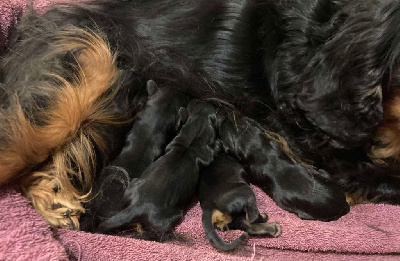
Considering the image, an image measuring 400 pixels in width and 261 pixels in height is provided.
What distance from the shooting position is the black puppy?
134 centimetres

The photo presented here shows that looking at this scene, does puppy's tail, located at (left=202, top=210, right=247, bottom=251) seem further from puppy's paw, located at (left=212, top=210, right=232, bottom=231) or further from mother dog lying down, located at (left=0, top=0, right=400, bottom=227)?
mother dog lying down, located at (left=0, top=0, right=400, bottom=227)

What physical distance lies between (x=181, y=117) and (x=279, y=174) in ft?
1.27

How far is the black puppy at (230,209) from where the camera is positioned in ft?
Answer: 4.38

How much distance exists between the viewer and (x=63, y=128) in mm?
1444

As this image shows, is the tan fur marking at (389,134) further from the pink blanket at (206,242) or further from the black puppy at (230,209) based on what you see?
the black puppy at (230,209)

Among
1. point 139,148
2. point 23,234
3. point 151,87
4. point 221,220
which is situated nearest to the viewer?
point 23,234

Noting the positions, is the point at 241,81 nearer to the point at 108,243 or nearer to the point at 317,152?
the point at 317,152

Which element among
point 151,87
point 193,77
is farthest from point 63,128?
point 193,77

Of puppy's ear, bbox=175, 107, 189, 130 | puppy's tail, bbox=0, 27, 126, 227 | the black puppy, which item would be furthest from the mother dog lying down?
the black puppy

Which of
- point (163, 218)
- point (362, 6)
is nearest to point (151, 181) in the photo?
point (163, 218)

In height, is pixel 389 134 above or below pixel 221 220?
above

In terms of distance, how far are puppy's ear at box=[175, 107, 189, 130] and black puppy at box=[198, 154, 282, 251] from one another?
0.24m

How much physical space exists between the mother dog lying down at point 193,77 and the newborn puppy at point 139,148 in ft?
0.15

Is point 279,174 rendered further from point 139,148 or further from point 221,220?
point 139,148
